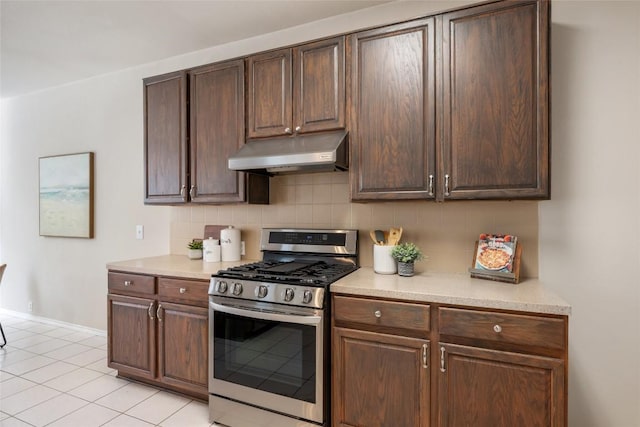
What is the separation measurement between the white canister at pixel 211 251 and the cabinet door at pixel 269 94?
904 mm

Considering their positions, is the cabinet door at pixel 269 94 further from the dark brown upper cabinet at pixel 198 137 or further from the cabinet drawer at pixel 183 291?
the cabinet drawer at pixel 183 291

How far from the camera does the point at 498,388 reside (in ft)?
4.81

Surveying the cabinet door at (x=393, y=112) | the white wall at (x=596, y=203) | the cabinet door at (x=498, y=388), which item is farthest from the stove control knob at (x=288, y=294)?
the white wall at (x=596, y=203)

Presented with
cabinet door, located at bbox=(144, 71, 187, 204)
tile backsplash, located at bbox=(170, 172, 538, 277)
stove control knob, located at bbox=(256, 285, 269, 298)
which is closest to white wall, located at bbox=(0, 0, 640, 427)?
tile backsplash, located at bbox=(170, 172, 538, 277)

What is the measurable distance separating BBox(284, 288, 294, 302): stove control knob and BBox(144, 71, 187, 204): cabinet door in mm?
1260

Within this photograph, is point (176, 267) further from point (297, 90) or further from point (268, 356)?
point (297, 90)

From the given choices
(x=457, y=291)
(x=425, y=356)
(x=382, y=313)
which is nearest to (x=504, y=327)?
(x=457, y=291)

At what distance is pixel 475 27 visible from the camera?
175 centimetres

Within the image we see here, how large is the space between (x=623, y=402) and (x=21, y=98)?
20.3ft

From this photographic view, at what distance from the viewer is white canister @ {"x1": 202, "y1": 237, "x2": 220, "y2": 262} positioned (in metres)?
2.63

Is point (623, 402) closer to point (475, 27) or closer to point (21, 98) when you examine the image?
point (475, 27)

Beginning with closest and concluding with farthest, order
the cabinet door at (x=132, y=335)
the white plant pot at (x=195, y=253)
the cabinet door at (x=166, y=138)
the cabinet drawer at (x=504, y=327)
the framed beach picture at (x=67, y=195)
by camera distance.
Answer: the cabinet drawer at (x=504, y=327) < the cabinet door at (x=132, y=335) < the cabinet door at (x=166, y=138) < the white plant pot at (x=195, y=253) < the framed beach picture at (x=67, y=195)

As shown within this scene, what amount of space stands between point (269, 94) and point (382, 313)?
1.58 m

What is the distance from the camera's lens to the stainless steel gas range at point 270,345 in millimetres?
1768
